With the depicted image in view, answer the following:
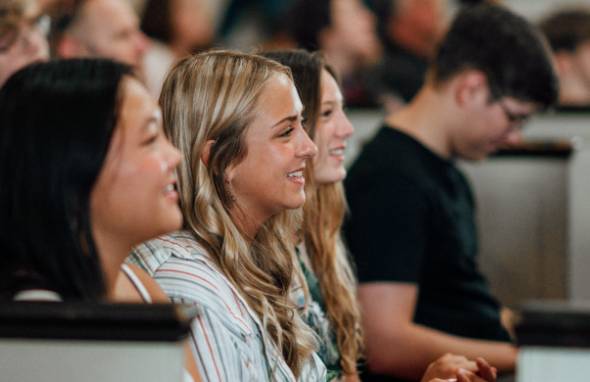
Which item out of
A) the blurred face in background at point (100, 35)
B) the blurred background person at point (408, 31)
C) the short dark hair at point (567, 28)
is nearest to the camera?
the blurred face in background at point (100, 35)

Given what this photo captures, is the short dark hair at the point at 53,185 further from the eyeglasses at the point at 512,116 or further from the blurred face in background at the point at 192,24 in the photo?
the blurred face in background at the point at 192,24

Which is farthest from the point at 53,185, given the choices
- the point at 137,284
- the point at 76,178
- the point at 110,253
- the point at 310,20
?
the point at 310,20

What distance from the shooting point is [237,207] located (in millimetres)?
2184

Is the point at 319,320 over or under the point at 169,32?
under

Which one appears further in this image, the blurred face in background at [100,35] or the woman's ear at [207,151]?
the blurred face in background at [100,35]

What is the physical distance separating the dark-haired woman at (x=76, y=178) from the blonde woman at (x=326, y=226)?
0.78 metres

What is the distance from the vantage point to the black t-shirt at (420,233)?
288 cm

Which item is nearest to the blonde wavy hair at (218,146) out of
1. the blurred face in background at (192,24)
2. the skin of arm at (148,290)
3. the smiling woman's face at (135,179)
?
the skin of arm at (148,290)

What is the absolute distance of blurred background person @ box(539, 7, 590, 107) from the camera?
6.34 meters

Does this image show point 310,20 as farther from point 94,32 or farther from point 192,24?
point 94,32

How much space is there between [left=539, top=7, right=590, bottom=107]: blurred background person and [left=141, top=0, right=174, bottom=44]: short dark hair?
2.02 m

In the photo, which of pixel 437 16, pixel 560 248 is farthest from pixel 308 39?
pixel 560 248

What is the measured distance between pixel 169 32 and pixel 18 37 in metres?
2.74

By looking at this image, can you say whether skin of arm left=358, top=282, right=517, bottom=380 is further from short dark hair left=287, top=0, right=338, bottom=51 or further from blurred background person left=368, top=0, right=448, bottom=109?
blurred background person left=368, top=0, right=448, bottom=109
